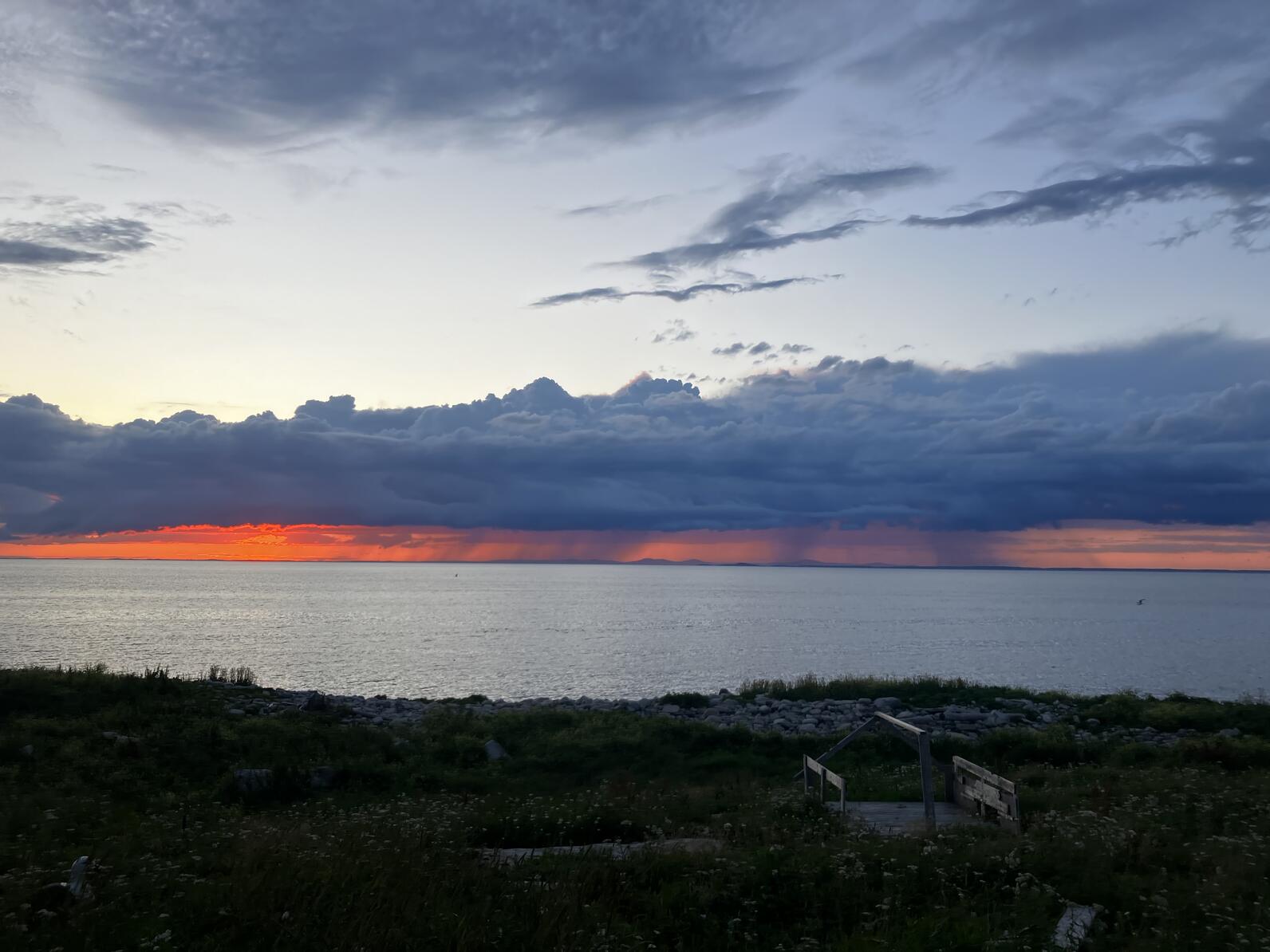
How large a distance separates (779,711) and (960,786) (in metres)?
18.2

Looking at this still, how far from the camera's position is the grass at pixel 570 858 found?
878 cm

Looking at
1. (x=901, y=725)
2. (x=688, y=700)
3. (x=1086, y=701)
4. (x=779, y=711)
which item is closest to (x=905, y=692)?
(x=1086, y=701)

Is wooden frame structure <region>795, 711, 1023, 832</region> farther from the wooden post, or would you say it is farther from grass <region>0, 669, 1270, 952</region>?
grass <region>0, 669, 1270, 952</region>

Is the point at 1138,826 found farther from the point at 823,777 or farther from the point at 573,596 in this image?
the point at 573,596

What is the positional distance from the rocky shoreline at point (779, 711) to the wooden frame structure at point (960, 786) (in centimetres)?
1073

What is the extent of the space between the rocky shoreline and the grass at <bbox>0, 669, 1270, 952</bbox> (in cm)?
666

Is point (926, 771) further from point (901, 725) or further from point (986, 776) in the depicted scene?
point (986, 776)

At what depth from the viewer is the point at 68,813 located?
1350cm

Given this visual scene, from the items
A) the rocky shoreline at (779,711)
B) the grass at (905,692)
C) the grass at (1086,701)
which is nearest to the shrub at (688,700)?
the rocky shoreline at (779,711)

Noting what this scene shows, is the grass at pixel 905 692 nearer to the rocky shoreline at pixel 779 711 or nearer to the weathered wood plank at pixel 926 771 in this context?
the rocky shoreline at pixel 779 711

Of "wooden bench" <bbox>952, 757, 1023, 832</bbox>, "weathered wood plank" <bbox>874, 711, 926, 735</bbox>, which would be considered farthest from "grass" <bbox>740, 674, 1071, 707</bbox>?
"weathered wood plank" <bbox>874, 711, 926, 735</bbox>

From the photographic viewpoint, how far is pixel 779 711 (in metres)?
35.1

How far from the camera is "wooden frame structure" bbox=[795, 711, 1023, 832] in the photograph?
14.5 meters

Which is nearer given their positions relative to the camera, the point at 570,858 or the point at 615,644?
the point at 570,858
